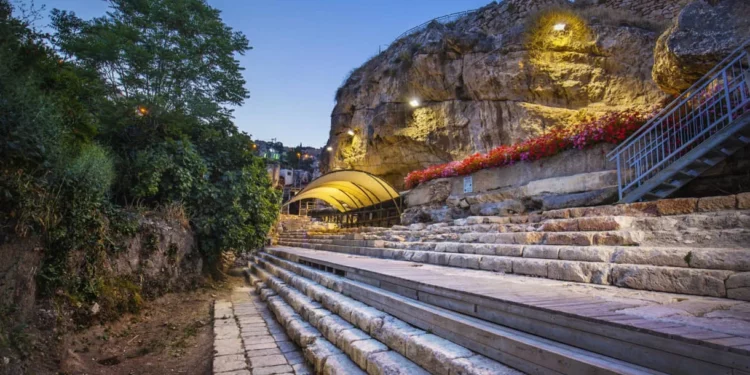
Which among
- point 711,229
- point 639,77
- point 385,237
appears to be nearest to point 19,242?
point 385,237

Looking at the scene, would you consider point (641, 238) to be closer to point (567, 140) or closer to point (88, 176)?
point (567, 140)

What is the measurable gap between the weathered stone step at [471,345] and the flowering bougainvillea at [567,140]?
6.48 metres

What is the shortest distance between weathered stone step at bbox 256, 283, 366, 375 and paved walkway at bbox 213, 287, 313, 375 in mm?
122

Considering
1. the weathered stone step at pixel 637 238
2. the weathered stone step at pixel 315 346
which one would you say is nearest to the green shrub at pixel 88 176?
the weathered stone step at pixel 315 346

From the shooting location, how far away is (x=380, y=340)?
9.78 feet

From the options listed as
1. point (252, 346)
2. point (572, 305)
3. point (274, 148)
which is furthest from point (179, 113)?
point (274, 148)

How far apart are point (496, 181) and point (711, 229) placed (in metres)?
6.52

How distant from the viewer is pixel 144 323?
5.72m

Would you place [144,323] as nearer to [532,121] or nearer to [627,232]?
[627,232]

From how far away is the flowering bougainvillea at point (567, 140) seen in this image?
736cm

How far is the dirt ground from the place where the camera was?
13.0ft

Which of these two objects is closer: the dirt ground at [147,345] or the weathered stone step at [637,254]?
the weathered stone step at [637,254]

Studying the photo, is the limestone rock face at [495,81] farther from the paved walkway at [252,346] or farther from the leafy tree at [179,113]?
the paved walkway at [252,346]

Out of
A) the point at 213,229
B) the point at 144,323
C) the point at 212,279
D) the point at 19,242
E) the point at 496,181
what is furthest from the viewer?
the point at 496,181
